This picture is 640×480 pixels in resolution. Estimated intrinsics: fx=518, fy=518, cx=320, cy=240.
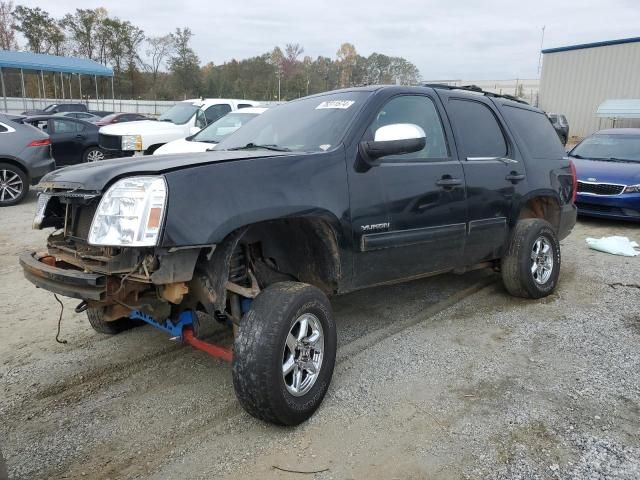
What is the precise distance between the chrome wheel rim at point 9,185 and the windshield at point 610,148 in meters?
10.4

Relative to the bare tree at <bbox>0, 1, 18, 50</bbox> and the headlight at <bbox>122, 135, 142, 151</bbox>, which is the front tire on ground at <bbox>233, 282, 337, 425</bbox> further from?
the bare tree at <bbox>0, 1, 18, 50</bbox>

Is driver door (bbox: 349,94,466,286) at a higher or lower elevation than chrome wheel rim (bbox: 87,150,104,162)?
higher

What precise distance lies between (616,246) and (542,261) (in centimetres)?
263

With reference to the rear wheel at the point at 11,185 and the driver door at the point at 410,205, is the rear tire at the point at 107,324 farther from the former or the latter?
the rear wheel at the point at 11,185

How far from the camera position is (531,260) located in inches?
189

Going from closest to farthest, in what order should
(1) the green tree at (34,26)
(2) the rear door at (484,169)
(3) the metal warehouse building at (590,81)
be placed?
(2) the rear door at (484,169) → (3) the metal warehouse building at (590,81) → (1) the green tree at (34,26)

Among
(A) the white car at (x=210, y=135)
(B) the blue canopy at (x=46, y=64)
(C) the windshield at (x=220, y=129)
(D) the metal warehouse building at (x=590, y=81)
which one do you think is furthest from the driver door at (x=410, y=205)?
(B) the blue canopy at (x=46, y=64)

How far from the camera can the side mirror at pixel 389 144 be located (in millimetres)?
3271

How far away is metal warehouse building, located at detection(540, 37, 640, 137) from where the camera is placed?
25.5 m

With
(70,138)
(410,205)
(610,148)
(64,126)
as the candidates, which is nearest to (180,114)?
(70,138)

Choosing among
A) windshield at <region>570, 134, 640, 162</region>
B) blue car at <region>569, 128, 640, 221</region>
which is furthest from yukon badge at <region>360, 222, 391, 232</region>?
windshield at <region>570, 134, 640, 162</region>

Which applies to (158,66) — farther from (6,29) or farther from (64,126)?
(64,126)

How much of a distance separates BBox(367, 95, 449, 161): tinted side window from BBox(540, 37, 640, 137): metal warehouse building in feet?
77.6

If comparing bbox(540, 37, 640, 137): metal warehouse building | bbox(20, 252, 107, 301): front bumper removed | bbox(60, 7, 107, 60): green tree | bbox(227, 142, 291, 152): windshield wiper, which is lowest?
bbox(20, 252, 107, 301): front bumper removed
